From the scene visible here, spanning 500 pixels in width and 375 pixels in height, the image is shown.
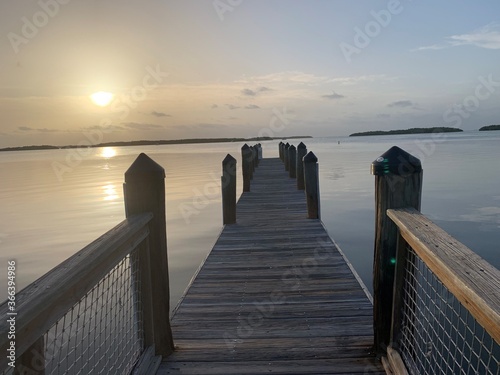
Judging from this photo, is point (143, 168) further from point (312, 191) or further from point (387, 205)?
point (312, 191)

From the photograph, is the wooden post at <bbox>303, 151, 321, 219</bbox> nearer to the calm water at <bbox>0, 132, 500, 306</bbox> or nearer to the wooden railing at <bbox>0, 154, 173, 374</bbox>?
the calm water at <bbox>0, 132, 500, 306</bbox>

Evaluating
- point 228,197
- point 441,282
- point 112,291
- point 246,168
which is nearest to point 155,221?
point 112,291

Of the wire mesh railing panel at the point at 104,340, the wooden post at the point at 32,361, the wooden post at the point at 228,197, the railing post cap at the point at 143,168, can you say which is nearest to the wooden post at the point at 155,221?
the railing post cap at the point at 143,168

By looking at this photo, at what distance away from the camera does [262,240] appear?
752 cm

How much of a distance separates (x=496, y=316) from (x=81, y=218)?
1687 centimetres

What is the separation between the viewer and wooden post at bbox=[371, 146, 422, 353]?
2.92 metres

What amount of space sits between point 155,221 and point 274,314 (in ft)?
6.03

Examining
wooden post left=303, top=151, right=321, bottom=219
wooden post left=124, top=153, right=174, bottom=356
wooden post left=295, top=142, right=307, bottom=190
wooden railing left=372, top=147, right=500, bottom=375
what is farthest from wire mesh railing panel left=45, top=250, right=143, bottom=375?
wooden post left=295, top=142, right=307, bottom=190

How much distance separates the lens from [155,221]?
3203 millimetres

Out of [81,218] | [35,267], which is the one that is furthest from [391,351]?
[81,218]

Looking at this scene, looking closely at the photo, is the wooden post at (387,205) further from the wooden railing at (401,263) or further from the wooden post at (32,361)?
the wooden post at (32,361)

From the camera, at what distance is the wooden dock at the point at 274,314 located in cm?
337

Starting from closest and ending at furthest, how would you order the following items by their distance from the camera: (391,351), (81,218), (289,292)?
(391,351) → (289,292) → (81,218)

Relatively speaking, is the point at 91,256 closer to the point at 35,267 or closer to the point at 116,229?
the point at 116,229
